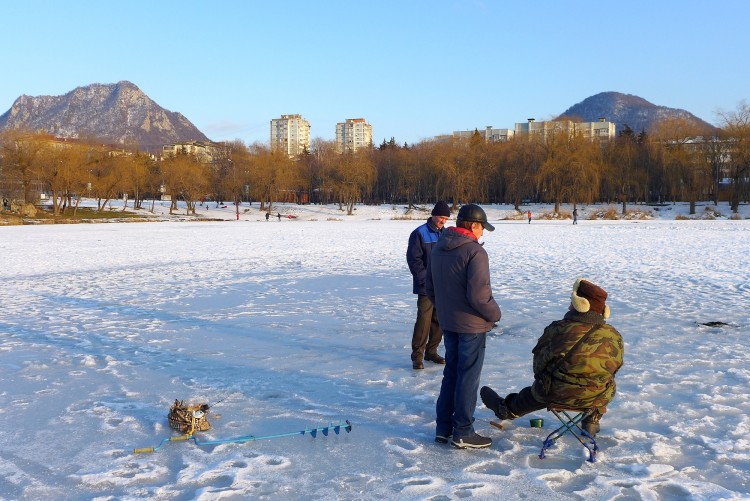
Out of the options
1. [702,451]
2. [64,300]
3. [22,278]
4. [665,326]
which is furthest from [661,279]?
[22,278]

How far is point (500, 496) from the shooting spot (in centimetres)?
395

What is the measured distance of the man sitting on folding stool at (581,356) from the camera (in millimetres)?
4188

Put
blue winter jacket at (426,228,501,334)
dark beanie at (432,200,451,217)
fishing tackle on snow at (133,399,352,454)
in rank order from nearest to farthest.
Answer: blue winter jacket at (426,228,501,334), fishing tackle on snow at (133,399,352,454), dark beanie at (432,200,451,217)

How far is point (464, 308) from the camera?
454 centimetres

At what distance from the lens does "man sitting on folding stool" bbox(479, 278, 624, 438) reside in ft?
13.7

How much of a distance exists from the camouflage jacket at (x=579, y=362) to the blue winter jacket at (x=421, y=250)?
8.70 feet

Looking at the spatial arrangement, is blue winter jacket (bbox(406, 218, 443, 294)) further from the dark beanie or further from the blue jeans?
the blue jeans

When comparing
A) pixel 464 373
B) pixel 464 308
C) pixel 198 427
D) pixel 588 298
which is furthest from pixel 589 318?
pixel 198 427

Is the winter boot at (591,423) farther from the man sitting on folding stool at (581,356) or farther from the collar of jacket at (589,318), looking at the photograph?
the collar of jacket at (589,318)

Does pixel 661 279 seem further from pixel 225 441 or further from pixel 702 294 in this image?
pixel 225 441

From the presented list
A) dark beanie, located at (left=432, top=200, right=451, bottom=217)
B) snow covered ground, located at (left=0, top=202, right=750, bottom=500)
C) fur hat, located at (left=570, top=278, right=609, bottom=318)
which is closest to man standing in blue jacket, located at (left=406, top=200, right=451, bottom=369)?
dark beanie, located at (left=432, top=200, right=451, bottom=217)

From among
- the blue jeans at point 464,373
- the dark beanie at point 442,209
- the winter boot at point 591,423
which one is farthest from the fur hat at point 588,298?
the dark beanie at point 442,209

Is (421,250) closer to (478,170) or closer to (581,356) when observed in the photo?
(581,356)

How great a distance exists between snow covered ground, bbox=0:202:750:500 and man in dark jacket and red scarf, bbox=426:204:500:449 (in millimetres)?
348
